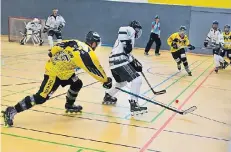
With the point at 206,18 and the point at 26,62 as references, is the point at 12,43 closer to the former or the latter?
the point at 26,62

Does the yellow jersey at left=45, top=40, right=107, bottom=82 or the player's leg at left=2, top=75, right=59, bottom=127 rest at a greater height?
the yellow jersey at left=45, top=40, right=107, bottom=82

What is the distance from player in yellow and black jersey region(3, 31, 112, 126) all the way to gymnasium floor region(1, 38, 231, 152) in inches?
12.3

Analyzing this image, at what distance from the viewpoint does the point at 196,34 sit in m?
17.7

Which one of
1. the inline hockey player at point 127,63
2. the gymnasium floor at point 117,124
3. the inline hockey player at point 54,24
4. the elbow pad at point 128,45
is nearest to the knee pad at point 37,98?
the gymnasium floor at point 117,124

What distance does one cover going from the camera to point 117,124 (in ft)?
18.4

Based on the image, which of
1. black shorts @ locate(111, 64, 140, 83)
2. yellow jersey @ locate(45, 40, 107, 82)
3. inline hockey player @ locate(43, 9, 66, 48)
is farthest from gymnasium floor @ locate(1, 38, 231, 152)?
inline hockey player @ locate(43, 9, 66, 48)

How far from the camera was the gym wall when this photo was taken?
17.7 m

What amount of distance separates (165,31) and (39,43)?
19.5 feet

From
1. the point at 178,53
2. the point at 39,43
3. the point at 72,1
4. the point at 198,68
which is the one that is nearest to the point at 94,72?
the point at 178,53

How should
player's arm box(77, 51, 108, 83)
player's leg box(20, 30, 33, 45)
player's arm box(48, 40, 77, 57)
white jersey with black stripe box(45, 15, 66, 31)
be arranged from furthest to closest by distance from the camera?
1. player's leg box(20, 30, 33, 45)
2. white jersey with black stripe box(45, 15, 66, 31)
3. player's arm box(48, 40, 77, 57)
4. player's arm box(77, 51, 108, 83)

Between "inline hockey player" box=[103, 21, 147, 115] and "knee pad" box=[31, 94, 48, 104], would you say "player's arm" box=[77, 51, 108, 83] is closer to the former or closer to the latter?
"knee pad" box=[31, 94, 48, 104]

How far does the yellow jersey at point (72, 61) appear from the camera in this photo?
506 cm

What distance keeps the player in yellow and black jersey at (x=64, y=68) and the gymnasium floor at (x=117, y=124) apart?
0.31 meters

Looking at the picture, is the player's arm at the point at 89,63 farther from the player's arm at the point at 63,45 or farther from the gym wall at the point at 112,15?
the gym wall at the point at 112,15
